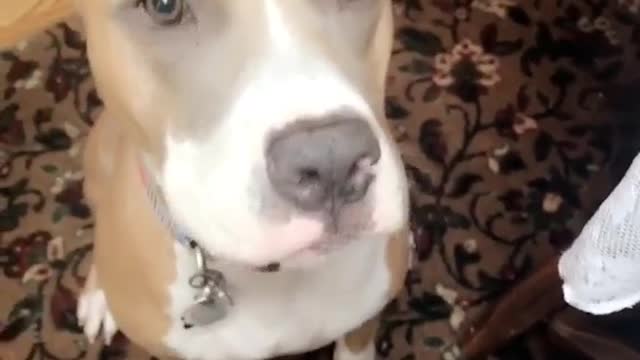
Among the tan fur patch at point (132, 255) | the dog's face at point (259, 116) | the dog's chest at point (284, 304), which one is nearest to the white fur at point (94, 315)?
the tan fur patch at point (132, 255)

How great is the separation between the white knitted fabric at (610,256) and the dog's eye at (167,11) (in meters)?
0.41

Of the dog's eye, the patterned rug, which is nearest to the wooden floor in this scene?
the patterned rug

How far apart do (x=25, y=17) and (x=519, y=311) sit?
996mm

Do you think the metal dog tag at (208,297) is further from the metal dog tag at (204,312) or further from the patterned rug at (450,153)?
the patterned rug at (450,153)

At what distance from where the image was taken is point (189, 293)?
139 cm

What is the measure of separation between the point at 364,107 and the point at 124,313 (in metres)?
0.50

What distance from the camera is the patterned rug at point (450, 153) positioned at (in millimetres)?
1807

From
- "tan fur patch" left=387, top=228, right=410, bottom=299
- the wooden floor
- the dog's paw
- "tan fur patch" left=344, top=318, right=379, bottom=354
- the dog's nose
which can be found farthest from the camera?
the wooden floor

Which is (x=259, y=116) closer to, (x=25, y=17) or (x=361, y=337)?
(x=361, y=337)

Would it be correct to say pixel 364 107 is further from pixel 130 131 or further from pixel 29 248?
pixel 29 248

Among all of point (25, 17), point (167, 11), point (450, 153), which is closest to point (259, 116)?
point (167, 11)

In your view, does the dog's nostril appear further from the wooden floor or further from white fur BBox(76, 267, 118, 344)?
the wooden floor

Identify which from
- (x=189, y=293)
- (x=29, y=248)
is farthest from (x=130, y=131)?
(x=29, y=248)

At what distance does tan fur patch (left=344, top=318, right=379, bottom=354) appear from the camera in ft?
5.16
